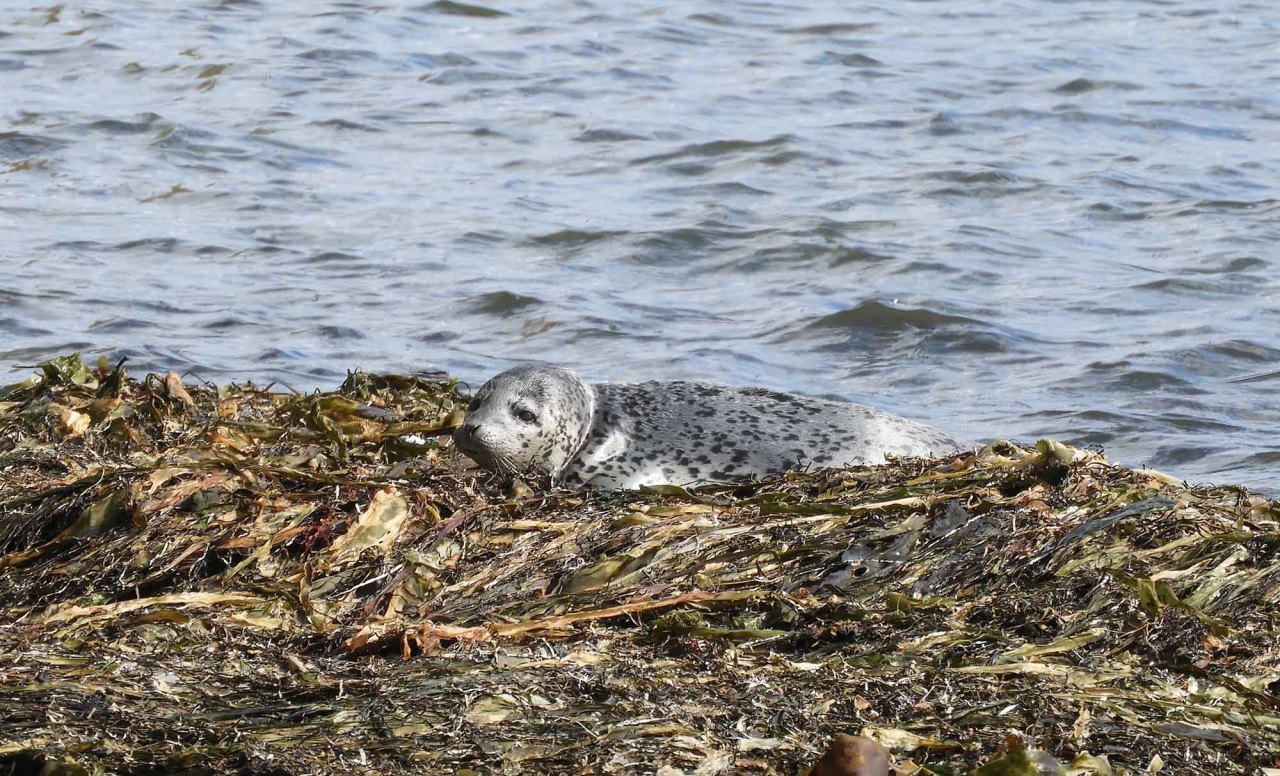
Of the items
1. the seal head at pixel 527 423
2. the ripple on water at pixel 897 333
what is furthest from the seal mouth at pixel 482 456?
the ripple on water at pixel 897 333

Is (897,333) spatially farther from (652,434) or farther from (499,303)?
(652,434)

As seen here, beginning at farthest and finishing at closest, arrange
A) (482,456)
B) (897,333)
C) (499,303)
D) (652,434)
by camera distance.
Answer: (499,303), (897,333), (652,434), (482,456)

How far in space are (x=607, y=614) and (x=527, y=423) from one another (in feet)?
5.10

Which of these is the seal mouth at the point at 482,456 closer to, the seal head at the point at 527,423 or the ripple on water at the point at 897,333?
the seal head at the point at 527,423

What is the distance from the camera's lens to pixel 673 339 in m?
8.60

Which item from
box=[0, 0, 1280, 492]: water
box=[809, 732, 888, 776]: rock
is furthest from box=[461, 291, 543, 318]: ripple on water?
box=[809, 732, 888, 776]: rock

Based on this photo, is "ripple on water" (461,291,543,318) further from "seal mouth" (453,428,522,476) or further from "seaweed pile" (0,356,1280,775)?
"seal mouth" (453,428,522,476)

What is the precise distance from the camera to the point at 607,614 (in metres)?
3.45

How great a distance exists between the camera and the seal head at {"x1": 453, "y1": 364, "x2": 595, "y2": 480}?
4.81m

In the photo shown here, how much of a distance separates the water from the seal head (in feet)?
8.62

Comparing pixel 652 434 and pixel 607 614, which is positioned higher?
pixel 607 614

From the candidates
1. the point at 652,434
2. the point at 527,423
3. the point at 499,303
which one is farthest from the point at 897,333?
the point at 527,423

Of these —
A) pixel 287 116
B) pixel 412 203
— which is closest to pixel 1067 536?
pixel 412 203

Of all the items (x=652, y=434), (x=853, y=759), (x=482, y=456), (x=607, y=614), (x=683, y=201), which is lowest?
(x=683, y=201)
